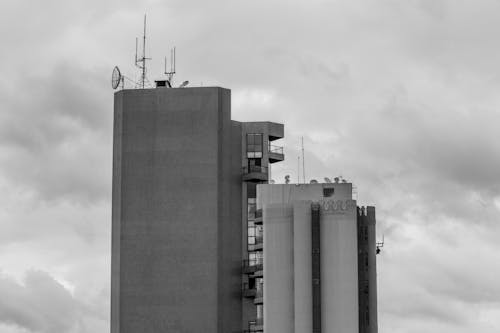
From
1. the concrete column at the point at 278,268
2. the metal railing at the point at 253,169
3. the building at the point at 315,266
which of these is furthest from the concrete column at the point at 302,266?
the metal railing at the point at 253,169

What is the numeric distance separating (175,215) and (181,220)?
36.8 inches

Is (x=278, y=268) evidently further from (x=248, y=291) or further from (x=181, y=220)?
(x=181, y=220)

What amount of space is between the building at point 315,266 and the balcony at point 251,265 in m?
12.8

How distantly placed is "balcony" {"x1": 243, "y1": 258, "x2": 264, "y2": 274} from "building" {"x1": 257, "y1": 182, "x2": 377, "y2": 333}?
12.8 meters

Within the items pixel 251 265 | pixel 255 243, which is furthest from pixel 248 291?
pixel 255 243

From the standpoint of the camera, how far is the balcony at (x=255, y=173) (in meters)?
198

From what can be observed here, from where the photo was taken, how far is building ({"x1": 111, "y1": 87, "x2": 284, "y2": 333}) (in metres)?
192

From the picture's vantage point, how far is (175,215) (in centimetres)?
→ 19388

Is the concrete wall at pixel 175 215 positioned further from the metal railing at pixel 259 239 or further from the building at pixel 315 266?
the building at pixel 315 266

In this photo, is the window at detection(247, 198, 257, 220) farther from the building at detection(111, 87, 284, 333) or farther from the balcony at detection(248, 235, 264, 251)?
the balcony at detection(248, 235, 264, 251)

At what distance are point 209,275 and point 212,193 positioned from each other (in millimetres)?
9503

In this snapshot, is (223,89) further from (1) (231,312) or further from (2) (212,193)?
(1) (231,312)

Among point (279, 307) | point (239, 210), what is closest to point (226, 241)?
point (239, 210)

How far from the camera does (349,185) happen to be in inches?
7210
